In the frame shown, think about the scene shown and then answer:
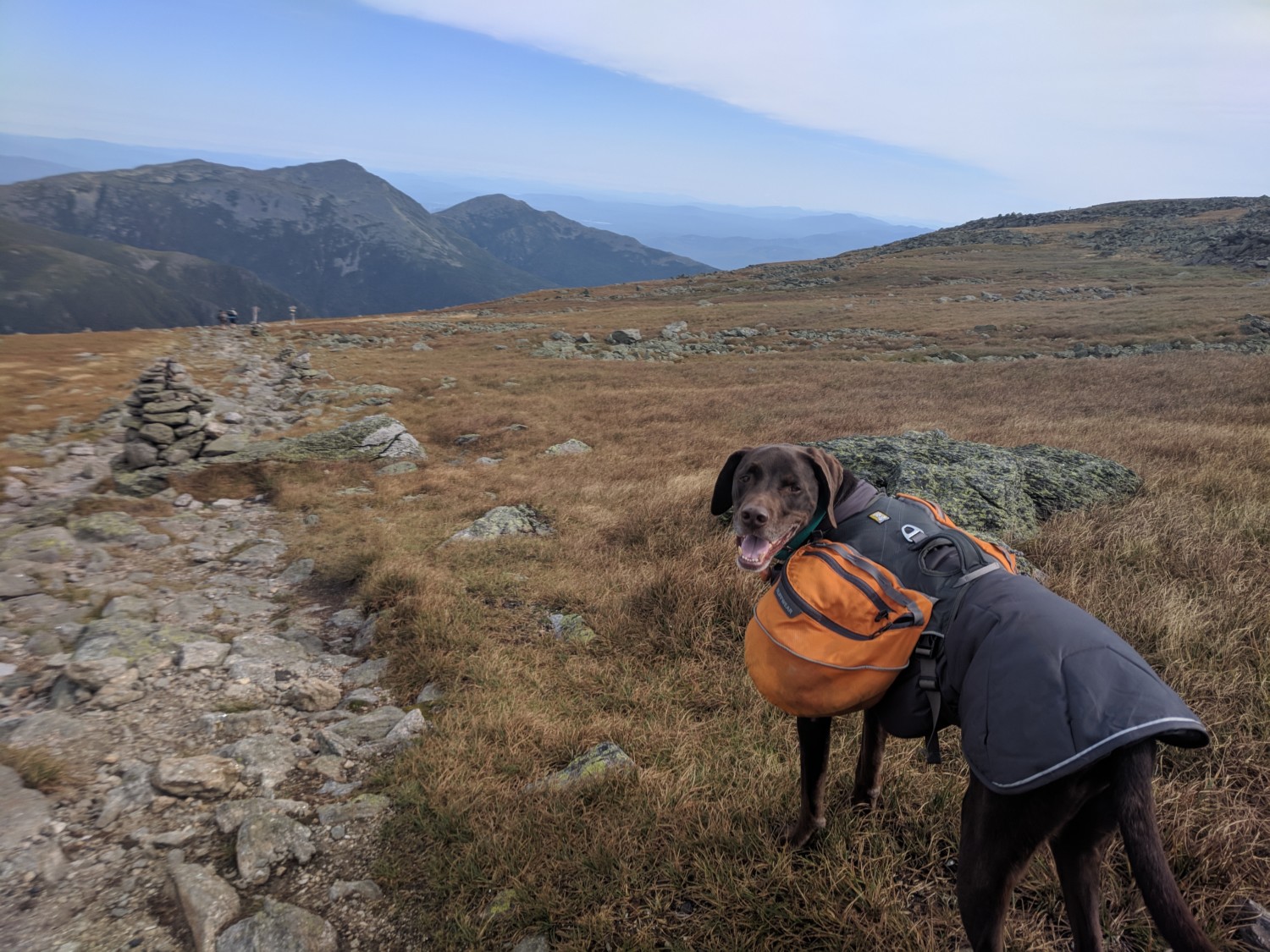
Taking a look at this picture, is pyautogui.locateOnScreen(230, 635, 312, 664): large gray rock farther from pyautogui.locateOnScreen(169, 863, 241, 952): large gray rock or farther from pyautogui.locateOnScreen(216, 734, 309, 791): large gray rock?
pyautogui.locateOnScreen(169, 863, 241, 952): large gray rock

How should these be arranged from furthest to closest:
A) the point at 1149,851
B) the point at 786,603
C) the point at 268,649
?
the point at 268,649 → the point at 786,603 → the point at 1149,851

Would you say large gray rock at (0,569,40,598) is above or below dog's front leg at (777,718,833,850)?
below

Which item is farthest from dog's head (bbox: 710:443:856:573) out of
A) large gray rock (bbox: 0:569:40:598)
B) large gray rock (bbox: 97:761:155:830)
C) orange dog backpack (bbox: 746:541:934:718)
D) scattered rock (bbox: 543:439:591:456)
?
scattered rock (bbox: 543:439:591:456)

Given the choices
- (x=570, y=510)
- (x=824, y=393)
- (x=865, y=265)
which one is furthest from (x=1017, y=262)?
(x=570, y=510)

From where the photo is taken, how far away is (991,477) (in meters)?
6.80

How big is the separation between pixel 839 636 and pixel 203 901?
11.4ft

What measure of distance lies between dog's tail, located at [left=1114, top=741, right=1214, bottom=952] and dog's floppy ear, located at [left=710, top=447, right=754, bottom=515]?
2.19m

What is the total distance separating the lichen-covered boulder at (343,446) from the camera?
12.5m

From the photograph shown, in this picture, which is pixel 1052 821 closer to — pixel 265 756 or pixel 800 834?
pixel 800 834

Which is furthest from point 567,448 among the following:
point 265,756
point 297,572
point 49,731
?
point 49,731

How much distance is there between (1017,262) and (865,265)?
57.0 ft

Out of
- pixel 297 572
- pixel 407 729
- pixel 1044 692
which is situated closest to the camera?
pixel 1044 692

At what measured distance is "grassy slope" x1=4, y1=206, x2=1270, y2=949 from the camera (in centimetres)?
273

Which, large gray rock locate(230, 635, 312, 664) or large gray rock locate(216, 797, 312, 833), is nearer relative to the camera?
large gray rock locate(216, 797, 312, 833)
